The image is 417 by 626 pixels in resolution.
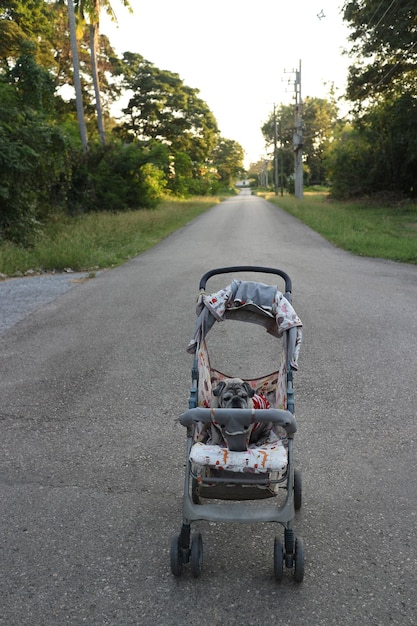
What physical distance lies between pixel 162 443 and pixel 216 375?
2.57 ft

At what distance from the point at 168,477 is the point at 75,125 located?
96.0 ft

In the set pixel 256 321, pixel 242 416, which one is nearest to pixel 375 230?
pixel 256 321

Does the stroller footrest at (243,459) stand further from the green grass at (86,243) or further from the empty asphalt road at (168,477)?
the green grass at (86,243)

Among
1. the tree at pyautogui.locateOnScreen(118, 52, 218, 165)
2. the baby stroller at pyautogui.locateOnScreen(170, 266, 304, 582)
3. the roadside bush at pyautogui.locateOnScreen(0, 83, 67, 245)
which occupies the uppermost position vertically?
the tree at pyautogui.locateOnScreen(118, 52, 218, 165)

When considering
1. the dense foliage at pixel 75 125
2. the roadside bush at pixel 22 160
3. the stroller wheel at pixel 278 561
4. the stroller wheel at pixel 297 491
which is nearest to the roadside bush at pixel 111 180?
the dense foliage at pixel 75 125

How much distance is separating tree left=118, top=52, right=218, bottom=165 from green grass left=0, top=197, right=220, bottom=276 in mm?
21540

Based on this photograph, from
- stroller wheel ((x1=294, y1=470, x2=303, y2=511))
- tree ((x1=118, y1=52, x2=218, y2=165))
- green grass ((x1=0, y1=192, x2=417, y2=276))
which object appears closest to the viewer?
stroller wheel ((x1=294, y1=470, x2=303, y2=511))

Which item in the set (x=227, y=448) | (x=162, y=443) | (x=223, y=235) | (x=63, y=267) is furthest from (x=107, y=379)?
(x=223, y=235)

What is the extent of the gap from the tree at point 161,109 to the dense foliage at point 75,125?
0.08m

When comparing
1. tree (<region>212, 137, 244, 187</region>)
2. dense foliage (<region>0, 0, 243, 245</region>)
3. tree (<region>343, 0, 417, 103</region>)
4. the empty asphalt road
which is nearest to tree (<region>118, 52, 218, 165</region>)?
dense foliage (<region>0, 0, 243, 245</region>)

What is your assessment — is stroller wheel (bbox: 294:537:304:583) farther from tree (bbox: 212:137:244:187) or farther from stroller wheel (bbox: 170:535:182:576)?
tree (bbox: 212:137:244:187)

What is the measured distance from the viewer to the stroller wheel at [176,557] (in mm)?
2660

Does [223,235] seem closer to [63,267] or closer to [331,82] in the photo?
[63,267]

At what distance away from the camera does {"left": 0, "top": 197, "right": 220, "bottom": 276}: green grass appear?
12462 mm
